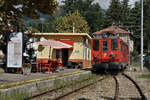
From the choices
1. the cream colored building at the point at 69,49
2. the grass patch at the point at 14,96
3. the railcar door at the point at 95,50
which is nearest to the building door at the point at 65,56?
the cream colored building at the point at 69,49

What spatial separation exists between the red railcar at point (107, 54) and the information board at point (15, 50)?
549cm

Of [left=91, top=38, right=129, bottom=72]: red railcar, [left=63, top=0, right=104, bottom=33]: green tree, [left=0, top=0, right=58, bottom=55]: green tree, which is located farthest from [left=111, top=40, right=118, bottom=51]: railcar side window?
[left=63, top=0, right=104, bottom=33]: green tree

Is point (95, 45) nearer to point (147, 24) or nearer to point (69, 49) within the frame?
point (69, 49)

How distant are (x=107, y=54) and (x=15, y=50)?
6595mm

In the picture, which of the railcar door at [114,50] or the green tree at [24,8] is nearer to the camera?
the green tree at [24,8]

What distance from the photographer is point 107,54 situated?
19.4 metres

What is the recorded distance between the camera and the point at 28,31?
25.2 m

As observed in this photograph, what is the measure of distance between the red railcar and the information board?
216 inches

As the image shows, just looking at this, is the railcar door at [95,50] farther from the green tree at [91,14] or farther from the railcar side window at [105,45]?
the green tree at [91,14]

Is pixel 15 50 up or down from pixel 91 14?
down

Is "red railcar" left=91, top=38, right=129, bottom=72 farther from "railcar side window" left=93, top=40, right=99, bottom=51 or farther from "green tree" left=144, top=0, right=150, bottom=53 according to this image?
"green tree" left=144, top=0, right=150, bottom=53

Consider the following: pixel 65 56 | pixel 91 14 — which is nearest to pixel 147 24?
pixel 91 14

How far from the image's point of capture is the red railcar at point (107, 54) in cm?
1888

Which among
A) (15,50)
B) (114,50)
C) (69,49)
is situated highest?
(69,49)
